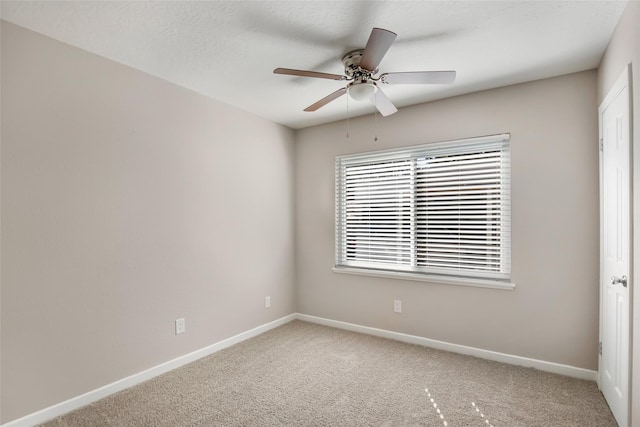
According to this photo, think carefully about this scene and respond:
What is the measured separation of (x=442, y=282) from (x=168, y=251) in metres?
2.53

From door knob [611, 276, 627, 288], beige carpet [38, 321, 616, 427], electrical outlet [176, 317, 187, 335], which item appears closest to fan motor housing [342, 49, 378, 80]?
door knob [611, 276, 627, 288]

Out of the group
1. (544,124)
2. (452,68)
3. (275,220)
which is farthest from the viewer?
(275,220)

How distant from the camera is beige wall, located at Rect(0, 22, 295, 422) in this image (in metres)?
2.03

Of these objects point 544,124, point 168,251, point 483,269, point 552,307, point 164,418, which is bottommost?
point 164,418

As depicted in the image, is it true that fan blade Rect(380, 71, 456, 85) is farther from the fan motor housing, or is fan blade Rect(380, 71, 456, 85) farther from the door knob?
the door knob

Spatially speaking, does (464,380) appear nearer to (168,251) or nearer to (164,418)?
(164,418)

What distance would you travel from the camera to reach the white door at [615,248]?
6.23 feet

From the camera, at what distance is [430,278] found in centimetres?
330

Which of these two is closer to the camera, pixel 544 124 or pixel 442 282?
pixel 544 124

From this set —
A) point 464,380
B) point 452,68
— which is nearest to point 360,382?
point 464,380

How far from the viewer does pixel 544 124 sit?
2781mm

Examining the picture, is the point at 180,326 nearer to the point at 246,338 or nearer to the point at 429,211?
the point at 246,338

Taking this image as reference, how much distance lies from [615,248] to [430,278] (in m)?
1.47

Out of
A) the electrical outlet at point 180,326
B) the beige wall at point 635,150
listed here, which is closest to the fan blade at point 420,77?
the beige wall at point 635,150
